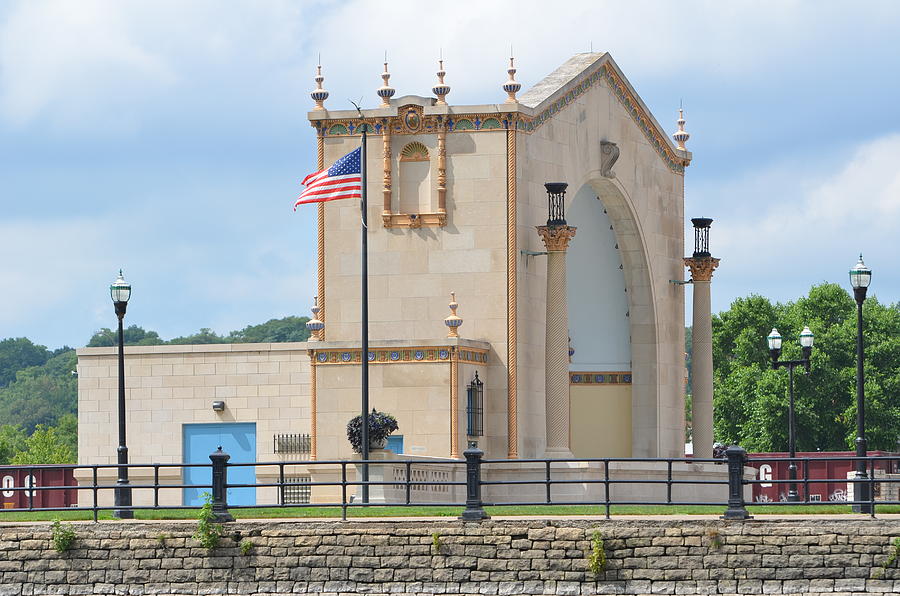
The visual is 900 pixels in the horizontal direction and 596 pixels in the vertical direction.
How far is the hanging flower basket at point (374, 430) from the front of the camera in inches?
1686

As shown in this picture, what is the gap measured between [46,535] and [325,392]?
567 inches

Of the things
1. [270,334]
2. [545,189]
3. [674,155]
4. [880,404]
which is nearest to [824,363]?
[880,404]

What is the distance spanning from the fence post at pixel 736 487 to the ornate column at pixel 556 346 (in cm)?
1633

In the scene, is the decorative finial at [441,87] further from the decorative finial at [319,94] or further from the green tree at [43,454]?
the green tree at [43,454]

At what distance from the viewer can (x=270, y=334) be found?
190 meters

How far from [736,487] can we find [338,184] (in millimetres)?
15217

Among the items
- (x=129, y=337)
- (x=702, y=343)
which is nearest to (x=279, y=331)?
(x=129, y=337)

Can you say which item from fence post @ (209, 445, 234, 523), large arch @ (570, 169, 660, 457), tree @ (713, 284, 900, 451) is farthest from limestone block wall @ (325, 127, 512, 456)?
tree @ (713, 284, 900, 451)

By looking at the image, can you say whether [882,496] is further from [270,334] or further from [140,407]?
[270,334]

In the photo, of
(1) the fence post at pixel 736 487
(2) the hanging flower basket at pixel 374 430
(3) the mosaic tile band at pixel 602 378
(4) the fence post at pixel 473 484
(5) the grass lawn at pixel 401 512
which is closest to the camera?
(1) the fence post at pixel 736 487

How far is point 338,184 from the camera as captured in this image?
Result: 147 feet

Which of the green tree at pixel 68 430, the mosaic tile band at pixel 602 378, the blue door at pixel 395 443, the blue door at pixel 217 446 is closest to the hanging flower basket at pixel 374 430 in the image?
the blue door at pixel 395 443

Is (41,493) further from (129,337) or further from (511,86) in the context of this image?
(129,337)

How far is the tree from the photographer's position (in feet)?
286
